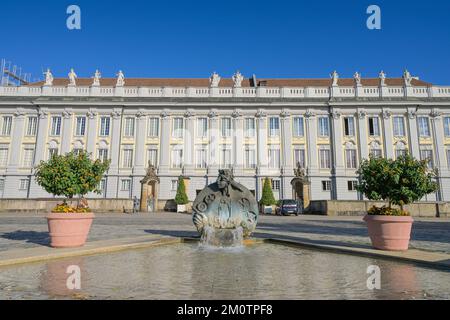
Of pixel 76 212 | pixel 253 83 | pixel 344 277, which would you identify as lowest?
pixel 344 277

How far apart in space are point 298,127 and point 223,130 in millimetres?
9108

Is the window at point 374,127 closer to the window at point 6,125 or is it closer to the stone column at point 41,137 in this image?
the stone column at point 41,137

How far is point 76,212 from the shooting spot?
823 centimetres

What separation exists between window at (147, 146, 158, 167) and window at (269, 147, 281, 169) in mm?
13593

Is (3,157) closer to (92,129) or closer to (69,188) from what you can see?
(92,129)

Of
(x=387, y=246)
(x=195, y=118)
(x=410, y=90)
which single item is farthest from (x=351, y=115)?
(x=387, y=246)

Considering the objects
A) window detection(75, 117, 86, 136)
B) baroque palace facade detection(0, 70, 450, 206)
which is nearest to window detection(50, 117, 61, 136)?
baroque palace facade detection(0, 70, 450, 206)

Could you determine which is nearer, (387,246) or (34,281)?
(34,281)

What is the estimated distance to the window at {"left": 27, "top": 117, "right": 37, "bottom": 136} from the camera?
1427 inches

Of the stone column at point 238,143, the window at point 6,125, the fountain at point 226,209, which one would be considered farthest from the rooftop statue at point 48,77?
the fountain at point 226,209

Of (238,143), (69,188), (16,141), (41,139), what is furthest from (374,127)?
(16,141)

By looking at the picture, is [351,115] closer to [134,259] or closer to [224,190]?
[224,190]

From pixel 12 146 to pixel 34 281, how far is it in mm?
38100

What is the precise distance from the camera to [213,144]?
118 ft
